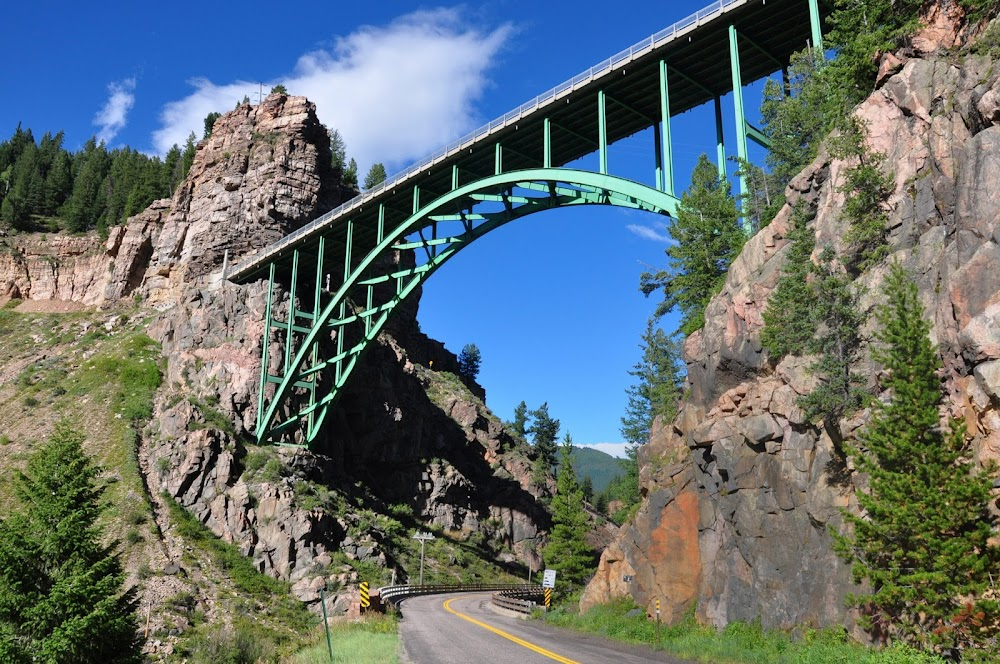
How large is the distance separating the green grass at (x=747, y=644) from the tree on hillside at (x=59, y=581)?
13.6 metres

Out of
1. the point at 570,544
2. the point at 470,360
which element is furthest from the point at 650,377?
the point at 470,360

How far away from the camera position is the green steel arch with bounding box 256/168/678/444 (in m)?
28.7

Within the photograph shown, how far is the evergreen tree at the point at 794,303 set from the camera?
17344mm

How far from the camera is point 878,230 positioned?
16.4 metres

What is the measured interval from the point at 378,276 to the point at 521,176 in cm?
1727

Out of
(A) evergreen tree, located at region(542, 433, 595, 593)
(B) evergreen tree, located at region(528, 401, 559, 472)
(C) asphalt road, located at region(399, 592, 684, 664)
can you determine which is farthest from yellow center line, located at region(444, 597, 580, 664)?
(B) evergreen tree, located at region(528, 401, 559, 472)

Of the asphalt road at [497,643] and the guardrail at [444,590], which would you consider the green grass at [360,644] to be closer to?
the asphalt road at [497,643]

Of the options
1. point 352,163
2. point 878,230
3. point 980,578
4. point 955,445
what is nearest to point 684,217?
point 878,230

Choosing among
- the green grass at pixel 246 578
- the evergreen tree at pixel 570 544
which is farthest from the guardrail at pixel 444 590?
the green grass at pixel 246 578

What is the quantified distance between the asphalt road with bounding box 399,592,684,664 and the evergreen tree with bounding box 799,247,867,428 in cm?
642

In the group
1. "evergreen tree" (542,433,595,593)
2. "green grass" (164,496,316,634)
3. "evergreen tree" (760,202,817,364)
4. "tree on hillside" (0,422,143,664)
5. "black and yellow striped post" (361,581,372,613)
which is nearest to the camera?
"evergreen tree" (760,202,817,364)

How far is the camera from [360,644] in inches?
708

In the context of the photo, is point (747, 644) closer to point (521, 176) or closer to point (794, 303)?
point (794, 303)

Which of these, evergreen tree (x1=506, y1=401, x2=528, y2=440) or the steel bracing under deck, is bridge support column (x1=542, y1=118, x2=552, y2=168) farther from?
evergreen tree (x1=506, y1=401, x2=528, y2=440)
